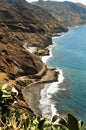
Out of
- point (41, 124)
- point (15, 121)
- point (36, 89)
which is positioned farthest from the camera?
point (36, 89)

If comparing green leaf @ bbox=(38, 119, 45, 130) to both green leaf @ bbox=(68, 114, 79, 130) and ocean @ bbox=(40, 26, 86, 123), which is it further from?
ocean @ bbox=(40, 26, 86, 123)

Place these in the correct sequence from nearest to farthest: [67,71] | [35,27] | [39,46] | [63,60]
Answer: [67,71]
[63,60]
[39,46]
[35,27]

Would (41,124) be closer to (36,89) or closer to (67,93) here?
(67,93)

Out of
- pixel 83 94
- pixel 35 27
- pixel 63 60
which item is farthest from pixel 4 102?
pixel 35 27

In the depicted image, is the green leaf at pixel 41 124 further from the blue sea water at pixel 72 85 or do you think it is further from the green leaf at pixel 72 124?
the blue sea water at pixel 72 85

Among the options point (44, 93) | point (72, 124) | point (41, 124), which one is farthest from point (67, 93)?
point (72, 124)

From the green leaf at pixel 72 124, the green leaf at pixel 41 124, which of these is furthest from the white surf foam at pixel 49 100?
the green leaf at pixel 72 124

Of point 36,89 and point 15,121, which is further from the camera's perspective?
point 36,89

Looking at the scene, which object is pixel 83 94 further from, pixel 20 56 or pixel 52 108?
pixel 20 56

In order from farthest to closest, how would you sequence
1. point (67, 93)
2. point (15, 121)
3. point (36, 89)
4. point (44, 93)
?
point (36, 89) < point (67, 93) < point (44, 93) < point (15, 121)

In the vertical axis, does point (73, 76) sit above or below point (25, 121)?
below

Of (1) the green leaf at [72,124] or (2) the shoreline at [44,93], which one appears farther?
(2) the shoreline at [44,93]
